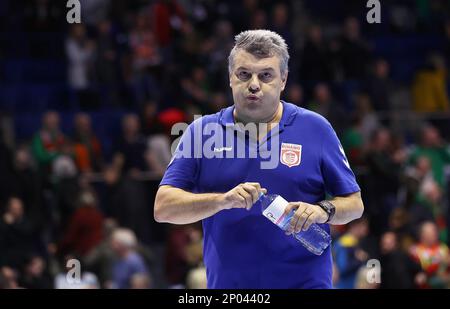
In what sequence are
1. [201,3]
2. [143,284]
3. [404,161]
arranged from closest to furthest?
1. [143,284]
2. [404,161]
3. [201,3]

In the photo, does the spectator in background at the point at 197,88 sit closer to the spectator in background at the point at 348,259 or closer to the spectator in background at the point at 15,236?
the spectator in background at the point at 15,236

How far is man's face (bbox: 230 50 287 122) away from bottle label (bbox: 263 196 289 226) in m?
0.52

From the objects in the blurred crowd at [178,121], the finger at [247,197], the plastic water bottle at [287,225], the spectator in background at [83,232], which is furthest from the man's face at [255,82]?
the spectator in background at [83,232]

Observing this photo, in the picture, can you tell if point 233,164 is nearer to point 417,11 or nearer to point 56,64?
point 56,64

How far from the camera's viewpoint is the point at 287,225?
4512mm

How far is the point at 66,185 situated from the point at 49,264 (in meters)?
1.13

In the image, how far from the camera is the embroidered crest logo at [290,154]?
478 cm

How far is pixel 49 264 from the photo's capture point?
1188cm

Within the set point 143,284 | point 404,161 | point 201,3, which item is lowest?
point 143,284

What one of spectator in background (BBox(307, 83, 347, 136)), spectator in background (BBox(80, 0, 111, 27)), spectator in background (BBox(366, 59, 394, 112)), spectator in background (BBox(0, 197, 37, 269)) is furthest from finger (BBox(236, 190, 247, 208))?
spectator in background (BBox(80, 0, 111, 27))

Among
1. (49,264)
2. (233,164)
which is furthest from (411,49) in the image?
(233,164)

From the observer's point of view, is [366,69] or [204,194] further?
[366,69]

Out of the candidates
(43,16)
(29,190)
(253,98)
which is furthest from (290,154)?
(43,16)

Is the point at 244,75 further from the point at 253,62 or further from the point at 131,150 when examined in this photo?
the point at 131,150
